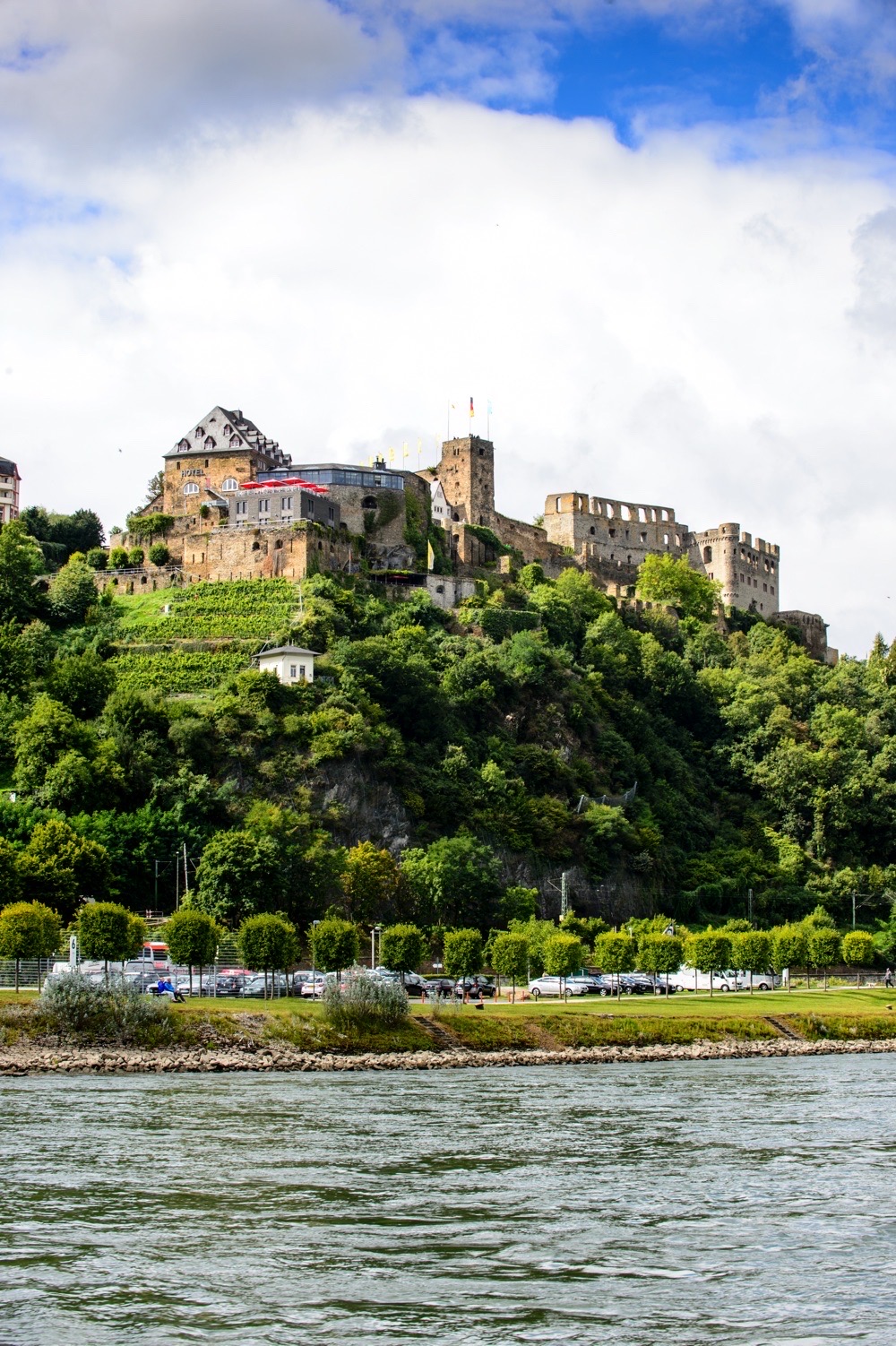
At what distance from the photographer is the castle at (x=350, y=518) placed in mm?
115688

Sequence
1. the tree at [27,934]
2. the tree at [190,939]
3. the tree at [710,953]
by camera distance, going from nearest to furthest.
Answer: the tree at [27,934], the tree at [190,939], the tree at [710,953]

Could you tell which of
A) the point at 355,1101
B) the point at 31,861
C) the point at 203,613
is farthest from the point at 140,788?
the point at 355,1101

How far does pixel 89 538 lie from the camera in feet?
439

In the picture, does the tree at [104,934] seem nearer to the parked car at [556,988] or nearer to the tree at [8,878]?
the tree at [8,878]

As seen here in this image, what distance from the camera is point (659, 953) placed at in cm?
8062

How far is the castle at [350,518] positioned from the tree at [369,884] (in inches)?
1178

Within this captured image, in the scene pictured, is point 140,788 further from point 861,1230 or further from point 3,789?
point 861,1230

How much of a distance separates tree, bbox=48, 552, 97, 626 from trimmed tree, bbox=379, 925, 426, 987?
46467 millimetres

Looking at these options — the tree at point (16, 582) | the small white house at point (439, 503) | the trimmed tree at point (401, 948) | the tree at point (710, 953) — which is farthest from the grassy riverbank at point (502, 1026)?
the small white house at point (439, 503)

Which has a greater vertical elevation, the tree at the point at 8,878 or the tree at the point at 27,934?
the tree at the point at 8,878

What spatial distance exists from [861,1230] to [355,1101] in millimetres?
20509

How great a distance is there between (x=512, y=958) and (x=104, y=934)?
1874cm

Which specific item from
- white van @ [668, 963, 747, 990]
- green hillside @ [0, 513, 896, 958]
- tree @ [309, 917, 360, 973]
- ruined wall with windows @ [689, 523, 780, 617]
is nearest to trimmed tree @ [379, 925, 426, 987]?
tree @ [309, 917, 360, 973]

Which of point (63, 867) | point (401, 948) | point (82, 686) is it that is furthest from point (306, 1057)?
point (82, 686)
